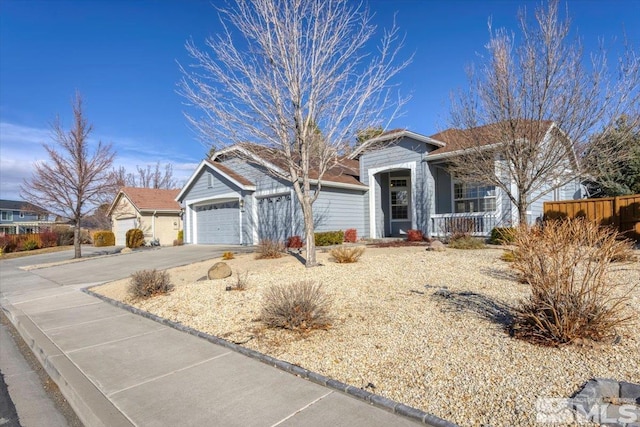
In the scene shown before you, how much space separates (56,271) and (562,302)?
17.1 m

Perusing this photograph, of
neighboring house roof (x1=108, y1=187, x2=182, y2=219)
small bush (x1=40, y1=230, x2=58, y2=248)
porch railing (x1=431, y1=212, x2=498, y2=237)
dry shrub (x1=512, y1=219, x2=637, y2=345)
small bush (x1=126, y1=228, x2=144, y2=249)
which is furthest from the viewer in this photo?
small bush (x1=40, y1=230, x2=58, y2=248)

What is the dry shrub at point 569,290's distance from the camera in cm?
414

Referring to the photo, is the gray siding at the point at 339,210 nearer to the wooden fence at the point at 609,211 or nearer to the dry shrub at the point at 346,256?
the dry shrub at the point at 346,256

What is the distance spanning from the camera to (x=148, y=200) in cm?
2900

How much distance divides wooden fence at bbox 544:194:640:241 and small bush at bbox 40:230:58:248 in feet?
107

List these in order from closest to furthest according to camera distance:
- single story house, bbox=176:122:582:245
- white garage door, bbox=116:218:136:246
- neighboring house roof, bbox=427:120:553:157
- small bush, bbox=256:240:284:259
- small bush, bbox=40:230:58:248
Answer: neighboring house roof, bbox=427:120:553:157 → small bush, bbox=256:240:284:259 → single story house, bbox=176:122:582:245 → small bush, bbox=40:230:58:248 → white garage door, bbox=116:218:136:246

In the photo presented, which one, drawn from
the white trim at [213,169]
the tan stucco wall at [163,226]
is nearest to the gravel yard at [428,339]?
the white trim at [213,169]

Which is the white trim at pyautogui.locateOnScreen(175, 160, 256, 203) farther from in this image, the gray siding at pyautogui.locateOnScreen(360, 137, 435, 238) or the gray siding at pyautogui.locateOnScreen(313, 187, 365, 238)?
the gray siding at pyautogui.locateOnScreen(360, 137, 435, 238)

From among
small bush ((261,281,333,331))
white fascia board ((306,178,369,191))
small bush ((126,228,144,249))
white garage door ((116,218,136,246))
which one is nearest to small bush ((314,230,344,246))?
white fascia board ((306,178,369,191))

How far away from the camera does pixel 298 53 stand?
9.62 meters

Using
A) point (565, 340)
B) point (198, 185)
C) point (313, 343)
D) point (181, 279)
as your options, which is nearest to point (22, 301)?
point (181, 279)

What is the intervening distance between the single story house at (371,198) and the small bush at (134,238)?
5058 mm

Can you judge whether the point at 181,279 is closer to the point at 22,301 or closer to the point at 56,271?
the point at 22,301

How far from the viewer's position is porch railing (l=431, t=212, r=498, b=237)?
582 inches
